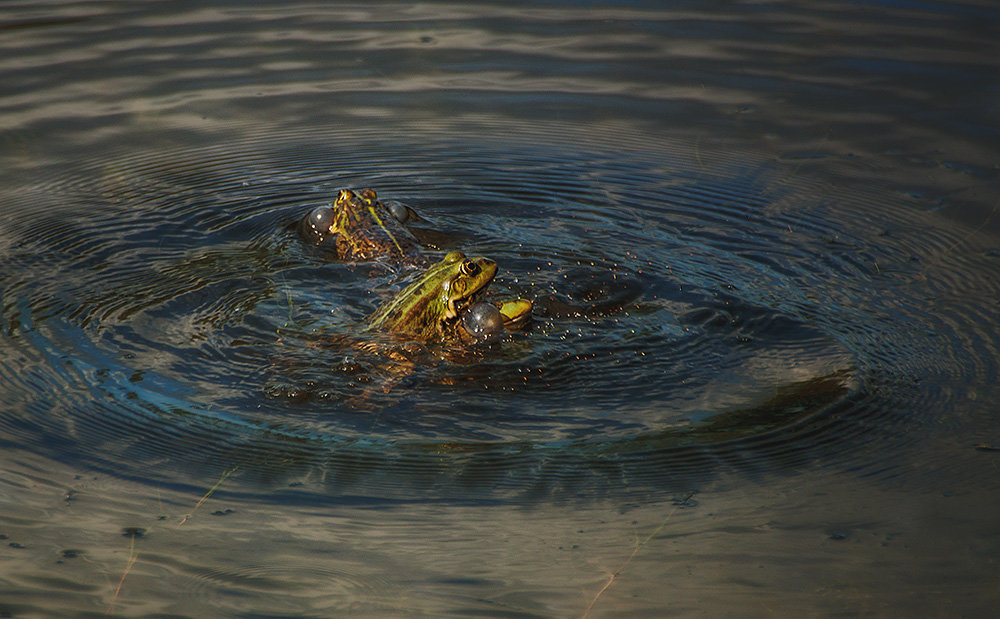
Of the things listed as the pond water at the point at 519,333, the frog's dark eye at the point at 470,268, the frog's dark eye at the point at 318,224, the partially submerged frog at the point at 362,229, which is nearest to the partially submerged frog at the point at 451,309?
the frog's dark eye at the point at 470,268

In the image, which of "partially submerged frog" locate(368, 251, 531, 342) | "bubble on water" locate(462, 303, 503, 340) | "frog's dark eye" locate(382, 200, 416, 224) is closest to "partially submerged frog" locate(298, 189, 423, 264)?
"frog's dark eye" locate(382, 200, 416, 224)

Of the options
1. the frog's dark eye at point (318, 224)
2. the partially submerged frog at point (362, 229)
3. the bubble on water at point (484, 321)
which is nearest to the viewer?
the bubble on water at point (484, 321)

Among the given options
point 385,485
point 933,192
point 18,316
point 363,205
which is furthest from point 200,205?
point 933,192

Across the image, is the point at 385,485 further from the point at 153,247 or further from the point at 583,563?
the point at 153,247

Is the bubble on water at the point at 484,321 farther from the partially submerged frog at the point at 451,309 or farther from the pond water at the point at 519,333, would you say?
the pond water at the point at 519,333

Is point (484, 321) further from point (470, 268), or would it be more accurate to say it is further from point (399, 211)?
point (399, 211)

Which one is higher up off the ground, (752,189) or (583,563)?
(752,189)
